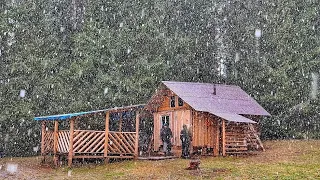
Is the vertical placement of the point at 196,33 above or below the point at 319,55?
above

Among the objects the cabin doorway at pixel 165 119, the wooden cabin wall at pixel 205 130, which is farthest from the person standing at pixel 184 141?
the cabin doorway at pixel 165 119

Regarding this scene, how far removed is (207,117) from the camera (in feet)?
72.8

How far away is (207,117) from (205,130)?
69 centimetres

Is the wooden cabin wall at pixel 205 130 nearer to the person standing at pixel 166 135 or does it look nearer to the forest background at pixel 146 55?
the person standing at pixel 166 135

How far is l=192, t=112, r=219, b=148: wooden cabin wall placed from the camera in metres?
21.9

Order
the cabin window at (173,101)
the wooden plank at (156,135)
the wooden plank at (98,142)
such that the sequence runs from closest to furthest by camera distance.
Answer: the wooden plank at (98,142)
the cabin window at (173,101)
the wooden plank at (156,135)

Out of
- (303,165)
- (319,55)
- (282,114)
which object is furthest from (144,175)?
(319,55)

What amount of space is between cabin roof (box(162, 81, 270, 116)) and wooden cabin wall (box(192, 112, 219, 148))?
0.66 meters

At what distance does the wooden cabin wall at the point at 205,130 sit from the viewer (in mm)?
21859

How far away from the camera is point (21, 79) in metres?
29.2

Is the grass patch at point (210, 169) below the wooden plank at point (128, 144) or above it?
below

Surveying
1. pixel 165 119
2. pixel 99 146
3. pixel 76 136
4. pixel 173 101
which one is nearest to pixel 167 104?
pixel 173 101

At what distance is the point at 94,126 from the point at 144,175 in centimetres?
1318

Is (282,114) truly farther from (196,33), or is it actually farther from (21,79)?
(21,79)
